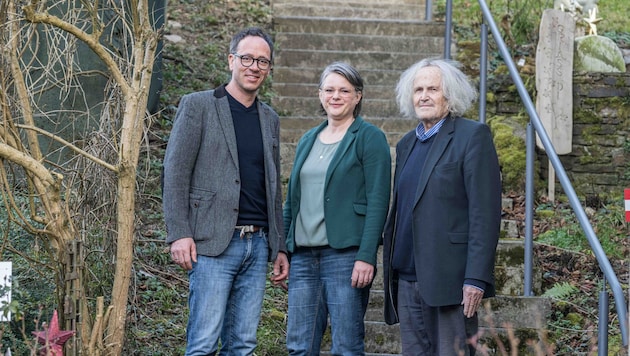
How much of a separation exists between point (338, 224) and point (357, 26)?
4887 mm

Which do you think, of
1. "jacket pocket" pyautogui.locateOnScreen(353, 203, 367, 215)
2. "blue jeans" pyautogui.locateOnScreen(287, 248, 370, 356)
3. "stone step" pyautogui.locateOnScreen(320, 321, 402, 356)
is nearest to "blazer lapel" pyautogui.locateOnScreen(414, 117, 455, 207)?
"jacket pocket" pyautogui.locateOnScreen(353, 203, 367, 215)

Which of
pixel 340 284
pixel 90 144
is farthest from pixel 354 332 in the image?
pixel 90 144

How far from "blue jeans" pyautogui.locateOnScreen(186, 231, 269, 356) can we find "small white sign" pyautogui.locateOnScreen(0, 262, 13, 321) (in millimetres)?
725

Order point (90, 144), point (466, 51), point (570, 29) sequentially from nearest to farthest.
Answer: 1. point (90, 144)
2. point (570, 29)
3. point (466, 51)

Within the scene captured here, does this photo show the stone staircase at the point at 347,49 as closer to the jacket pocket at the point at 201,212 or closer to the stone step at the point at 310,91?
the stone step at the point at 310,91

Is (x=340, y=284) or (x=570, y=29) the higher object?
(x=570, y=29)

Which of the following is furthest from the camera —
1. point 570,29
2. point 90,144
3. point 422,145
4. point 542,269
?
point 570,29

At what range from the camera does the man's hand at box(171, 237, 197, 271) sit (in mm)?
3686

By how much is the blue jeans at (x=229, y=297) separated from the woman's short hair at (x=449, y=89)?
0.83 meters

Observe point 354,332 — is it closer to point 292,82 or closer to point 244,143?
point 244,143

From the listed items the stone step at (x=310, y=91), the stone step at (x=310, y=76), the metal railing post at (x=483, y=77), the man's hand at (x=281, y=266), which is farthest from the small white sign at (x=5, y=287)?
the stone step at (x=310, y=76)

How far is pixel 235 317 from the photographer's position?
3.82 metres

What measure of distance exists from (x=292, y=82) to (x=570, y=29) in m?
2.34

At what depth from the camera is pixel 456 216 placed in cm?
361
